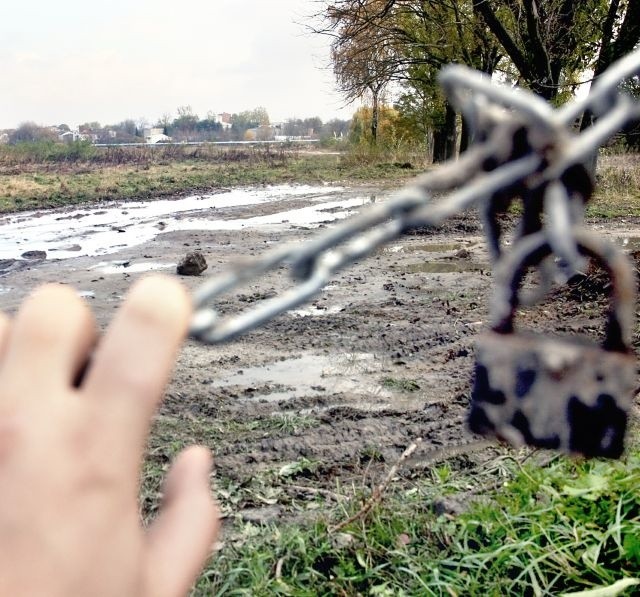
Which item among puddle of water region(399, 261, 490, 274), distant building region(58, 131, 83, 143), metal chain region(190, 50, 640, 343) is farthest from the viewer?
distant building region(58, 131, 83, 143)

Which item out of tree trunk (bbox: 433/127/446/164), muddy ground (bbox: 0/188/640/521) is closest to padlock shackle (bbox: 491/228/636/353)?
muddy ground (bbox: 0/188/640/521)

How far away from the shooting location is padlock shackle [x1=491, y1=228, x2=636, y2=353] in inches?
20.0

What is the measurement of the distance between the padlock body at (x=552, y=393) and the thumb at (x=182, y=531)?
0.25 m

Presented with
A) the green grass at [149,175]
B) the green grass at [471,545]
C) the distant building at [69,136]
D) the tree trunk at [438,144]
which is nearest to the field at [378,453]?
the green grass at [471,545]

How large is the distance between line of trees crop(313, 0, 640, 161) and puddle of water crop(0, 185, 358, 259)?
11.8ft

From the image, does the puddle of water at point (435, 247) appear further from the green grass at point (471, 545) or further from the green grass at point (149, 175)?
the green grass at point (149, 175)

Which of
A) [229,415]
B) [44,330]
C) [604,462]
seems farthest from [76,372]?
[229,415]

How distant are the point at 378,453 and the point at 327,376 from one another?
4.95ft

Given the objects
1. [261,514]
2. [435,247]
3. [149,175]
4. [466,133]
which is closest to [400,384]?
[261,514]

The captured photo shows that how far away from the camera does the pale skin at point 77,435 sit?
45 cm

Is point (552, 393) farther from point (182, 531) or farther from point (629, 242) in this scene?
point (629, 242)

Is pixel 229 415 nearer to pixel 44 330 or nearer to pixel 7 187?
pixel 44 330

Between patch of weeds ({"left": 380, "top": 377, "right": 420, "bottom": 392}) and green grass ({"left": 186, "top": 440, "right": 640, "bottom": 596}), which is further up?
green grass ({"left": 186, "top": 440, "right": 640, "bottom": 596})

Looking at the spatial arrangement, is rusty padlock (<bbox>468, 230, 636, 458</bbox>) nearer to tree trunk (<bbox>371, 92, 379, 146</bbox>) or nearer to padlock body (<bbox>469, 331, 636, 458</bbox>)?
padlock body (<bbox>469, 331, 636, 458</bbox>)
